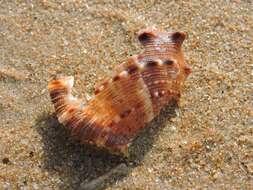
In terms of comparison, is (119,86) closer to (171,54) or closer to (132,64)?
(132,64)

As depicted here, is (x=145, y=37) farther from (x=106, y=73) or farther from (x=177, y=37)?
(x=106, y=73)

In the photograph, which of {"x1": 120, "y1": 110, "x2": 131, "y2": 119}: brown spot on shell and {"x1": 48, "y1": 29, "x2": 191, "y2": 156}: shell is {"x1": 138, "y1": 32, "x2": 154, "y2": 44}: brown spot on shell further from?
{"x1": 120, "y1": 110, "x2": 131, "y2": 119}: brown spot on shell

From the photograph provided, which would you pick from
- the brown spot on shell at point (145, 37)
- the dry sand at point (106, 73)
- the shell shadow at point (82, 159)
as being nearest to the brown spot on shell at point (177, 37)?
the brown spot on shell at point (145, 37)

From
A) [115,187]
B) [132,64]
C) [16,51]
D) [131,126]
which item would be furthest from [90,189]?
[16,51]

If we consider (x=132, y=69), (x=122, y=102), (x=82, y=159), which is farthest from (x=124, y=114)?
(x=82, y=159)

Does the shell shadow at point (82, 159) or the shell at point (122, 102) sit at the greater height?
the shell at point (122, 102)

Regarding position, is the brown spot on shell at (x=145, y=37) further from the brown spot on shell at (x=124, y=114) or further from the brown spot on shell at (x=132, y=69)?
the brown spot on shell at (x=124, y=114)

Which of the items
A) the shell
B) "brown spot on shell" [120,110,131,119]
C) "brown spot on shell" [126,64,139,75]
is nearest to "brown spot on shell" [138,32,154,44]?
the shell
